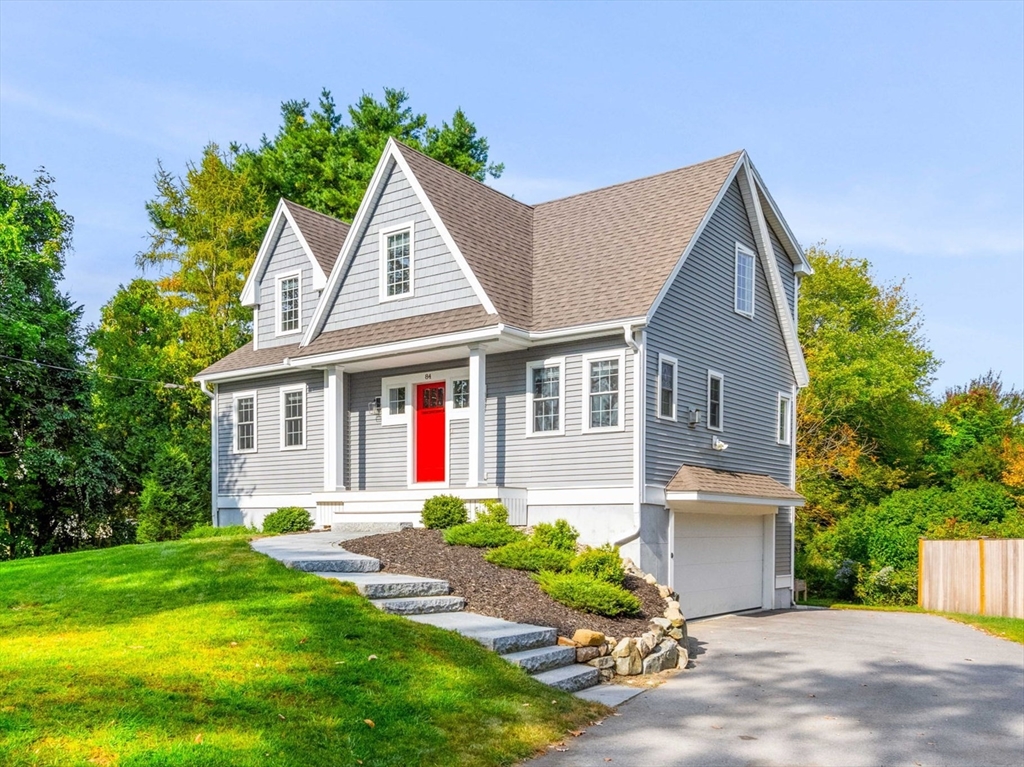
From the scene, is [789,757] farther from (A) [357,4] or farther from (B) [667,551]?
(A) [357,4]

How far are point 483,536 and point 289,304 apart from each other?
9863 millimetres

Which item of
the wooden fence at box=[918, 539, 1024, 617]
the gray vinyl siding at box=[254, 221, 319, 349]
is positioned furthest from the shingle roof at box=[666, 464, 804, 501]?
the gray vinyl siding at box=[254, 221, 319, 349]

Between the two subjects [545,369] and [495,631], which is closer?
[495,631]

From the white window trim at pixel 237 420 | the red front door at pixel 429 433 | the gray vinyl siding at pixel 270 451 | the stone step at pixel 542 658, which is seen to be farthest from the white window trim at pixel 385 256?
the stone step at pixel 542 658

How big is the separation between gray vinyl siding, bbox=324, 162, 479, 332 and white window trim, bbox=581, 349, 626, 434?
2422 mm

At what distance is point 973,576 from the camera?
63.6 ft

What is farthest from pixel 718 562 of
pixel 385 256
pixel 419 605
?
pixel 419 605

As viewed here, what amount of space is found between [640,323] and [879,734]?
801cm

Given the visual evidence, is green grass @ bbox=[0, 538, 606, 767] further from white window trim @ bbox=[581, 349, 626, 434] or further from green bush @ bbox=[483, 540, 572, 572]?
white window trim @ bbox=[581, 349, 626, 434]

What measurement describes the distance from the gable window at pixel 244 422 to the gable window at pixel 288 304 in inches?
70.6

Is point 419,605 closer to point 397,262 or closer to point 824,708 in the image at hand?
point 824,708

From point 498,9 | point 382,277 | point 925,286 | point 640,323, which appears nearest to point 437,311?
point 382,277

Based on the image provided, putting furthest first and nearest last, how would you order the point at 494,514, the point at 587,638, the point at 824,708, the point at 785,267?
the point at 785,267 → the point at 494,514 → the point at 587,638 → the point at 824,708

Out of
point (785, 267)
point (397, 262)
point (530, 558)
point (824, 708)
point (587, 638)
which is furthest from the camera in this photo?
point (785, 267)
